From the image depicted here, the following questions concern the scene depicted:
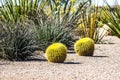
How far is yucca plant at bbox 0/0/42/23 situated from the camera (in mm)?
19300

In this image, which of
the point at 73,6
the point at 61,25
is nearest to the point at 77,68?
the point at 61,25

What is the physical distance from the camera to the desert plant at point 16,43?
→ 45.7 ft

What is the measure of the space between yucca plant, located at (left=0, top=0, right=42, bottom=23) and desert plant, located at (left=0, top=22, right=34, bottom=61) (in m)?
4.30

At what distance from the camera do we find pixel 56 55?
13.4 m

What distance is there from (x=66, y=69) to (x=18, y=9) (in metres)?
8.88

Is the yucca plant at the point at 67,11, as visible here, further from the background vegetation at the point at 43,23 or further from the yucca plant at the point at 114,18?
the yucca plant at the point at 114,18

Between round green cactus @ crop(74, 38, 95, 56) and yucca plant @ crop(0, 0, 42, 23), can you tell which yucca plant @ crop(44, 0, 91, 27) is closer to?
yucca plant @ crop(0, 0, 42, 23)

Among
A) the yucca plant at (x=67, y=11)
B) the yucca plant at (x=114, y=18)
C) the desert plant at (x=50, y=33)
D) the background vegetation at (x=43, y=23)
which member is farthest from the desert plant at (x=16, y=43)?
the yucca plant at (x=114, y=18)

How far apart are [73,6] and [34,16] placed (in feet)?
13.1

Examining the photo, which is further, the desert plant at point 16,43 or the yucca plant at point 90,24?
the yucca plant at point 90,24

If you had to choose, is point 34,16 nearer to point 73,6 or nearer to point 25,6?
point 25,6

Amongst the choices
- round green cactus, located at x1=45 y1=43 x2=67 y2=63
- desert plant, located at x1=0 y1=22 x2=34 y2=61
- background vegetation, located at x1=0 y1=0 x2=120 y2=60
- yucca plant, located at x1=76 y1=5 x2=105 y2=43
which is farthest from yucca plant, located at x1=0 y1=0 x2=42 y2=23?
round green cactus, located at x1=45 y1=43 x2=67 y2=63

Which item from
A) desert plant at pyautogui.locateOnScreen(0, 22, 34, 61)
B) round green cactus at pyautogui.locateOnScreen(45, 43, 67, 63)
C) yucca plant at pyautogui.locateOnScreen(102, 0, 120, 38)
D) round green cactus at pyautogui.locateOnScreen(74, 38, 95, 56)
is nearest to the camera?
round green cactus at pyautogui.locateOnScreen(45, 43, 67, 63)

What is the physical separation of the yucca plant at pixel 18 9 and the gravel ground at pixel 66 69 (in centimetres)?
521
